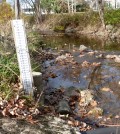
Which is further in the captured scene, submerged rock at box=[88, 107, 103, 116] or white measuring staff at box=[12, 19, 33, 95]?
submerged rock at box=[88, 107, 103, 116]

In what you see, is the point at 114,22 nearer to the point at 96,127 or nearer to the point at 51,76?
the point at 51,76

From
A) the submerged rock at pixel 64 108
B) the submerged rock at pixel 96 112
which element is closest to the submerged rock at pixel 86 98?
the submerged rock at pixel 96 112

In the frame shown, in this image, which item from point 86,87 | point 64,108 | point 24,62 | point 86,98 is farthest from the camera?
point 86,87

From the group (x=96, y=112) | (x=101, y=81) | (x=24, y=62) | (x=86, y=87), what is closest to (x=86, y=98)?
(x=96, y=112)

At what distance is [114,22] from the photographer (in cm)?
2205

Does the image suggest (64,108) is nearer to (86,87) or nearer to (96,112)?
(96,112)

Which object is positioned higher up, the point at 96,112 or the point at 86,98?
the point at 86,98

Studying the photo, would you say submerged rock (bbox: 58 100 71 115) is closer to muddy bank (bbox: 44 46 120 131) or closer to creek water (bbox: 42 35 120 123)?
muddy bank (bbox: 44 46 120 131)

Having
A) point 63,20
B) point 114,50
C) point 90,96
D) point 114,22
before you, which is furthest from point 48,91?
point 63,20

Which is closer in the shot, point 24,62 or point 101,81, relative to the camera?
point 24,62

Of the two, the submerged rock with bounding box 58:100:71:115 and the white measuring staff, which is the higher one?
the white measuring staff

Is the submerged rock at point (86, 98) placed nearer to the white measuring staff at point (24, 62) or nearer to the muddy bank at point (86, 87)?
the muddy bank at point (86, 87)

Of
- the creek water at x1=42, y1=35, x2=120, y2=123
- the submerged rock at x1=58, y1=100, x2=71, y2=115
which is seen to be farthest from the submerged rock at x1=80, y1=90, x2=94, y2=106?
the submerged rock at x1=58, y1=100, x2=71, y2=115

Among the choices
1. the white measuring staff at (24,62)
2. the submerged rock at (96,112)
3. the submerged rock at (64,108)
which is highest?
the white measuring staff at (24,62)
